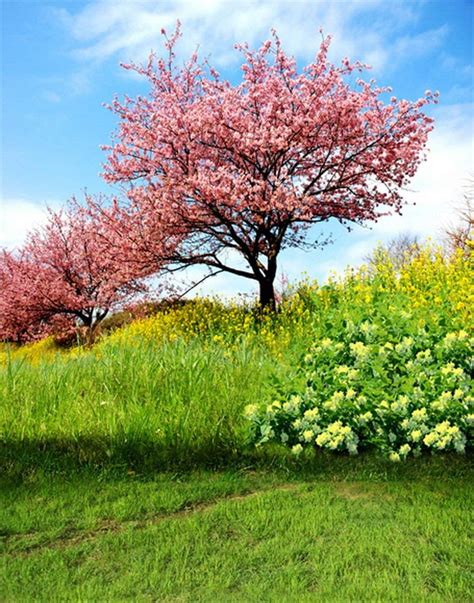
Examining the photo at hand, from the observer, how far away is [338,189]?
40.3ft

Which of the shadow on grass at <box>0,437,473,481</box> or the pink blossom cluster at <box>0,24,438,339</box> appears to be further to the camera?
the pink blossom cluster at <box>0,24,438,339</box>

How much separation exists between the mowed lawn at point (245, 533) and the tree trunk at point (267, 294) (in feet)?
24.2

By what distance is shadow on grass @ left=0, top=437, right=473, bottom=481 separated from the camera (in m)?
5.10

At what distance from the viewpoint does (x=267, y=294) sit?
41.9 ft

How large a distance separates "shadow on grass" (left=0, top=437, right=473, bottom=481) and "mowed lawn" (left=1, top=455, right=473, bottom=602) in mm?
28

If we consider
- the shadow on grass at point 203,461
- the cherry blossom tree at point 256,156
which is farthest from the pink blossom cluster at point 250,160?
the shadow on grass at point 203,461

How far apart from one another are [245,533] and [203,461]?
1460 millimetres

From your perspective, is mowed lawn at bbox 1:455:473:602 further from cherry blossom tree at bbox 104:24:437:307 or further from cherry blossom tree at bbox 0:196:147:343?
cherry blossom tree at bbox 0:196:147:343

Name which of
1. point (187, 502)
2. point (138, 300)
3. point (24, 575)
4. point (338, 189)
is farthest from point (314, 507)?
point (138, 300)

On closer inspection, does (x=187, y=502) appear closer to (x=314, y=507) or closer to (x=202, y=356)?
(x=314, y=507)

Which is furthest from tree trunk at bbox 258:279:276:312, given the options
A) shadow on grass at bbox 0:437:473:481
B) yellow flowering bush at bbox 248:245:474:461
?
shadow on grass at bbox 0:437:473:481

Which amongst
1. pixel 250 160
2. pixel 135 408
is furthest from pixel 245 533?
pixel 250 160

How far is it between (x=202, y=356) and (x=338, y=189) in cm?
618

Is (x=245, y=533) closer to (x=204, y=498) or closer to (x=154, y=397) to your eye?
(x=204, y=498)
